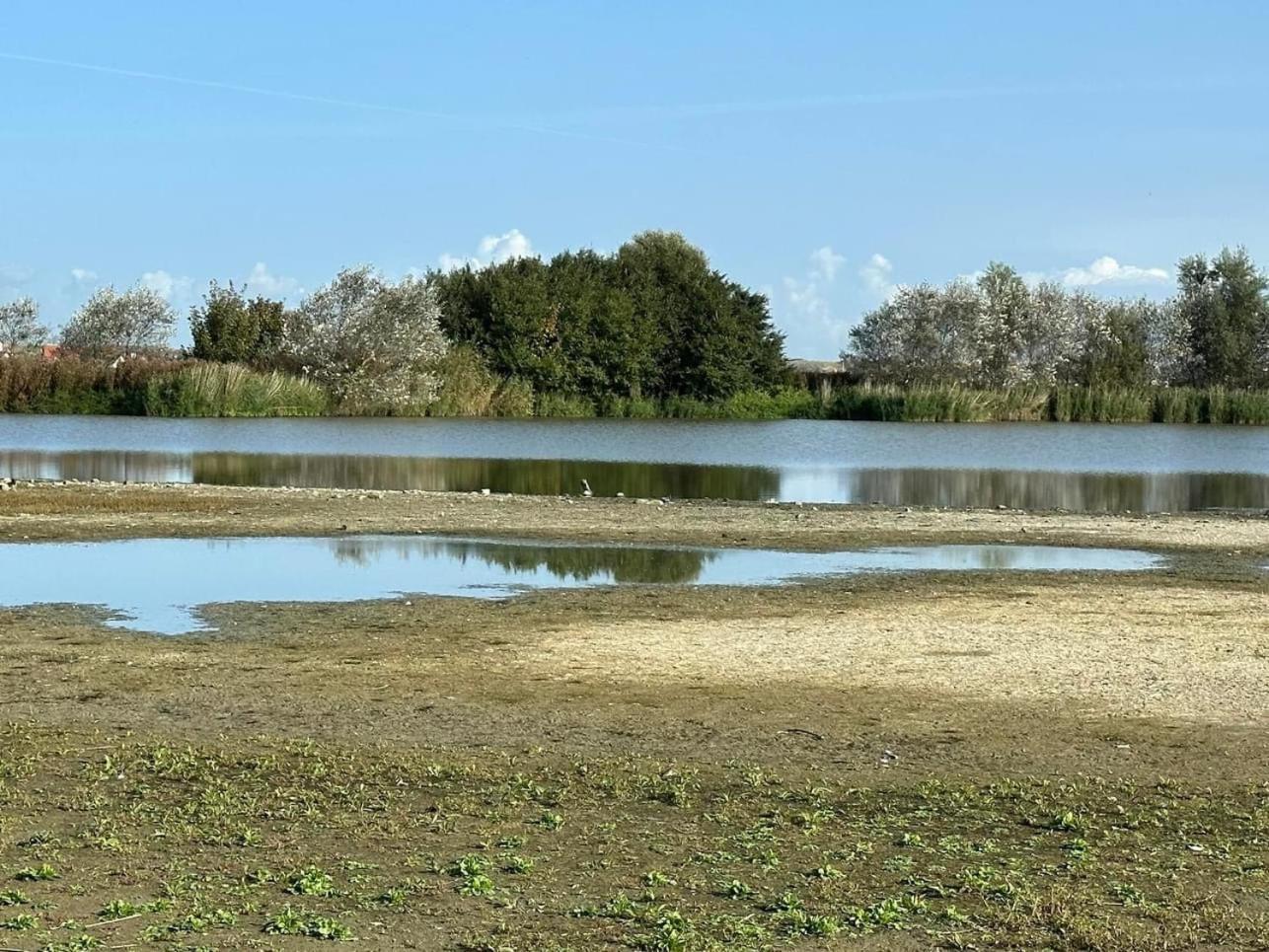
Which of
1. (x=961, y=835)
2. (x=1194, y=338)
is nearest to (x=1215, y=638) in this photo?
(x=961, y=835)

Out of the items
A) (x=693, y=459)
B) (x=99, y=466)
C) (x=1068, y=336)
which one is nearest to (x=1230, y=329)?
(x=1068, y=336)

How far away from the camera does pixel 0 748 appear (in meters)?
9.70

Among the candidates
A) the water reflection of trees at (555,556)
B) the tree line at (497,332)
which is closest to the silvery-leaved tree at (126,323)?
the tree line at (497,332)

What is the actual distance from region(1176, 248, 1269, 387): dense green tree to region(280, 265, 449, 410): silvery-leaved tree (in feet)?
145

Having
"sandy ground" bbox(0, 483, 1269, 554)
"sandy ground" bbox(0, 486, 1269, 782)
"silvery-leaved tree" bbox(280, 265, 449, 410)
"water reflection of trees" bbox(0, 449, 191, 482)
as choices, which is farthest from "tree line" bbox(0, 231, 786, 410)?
"sandy ground" bbox(0, 486, 1269, 782)

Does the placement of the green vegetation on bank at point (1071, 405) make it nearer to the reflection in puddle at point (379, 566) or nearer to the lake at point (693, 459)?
the lake at point (693, 459)

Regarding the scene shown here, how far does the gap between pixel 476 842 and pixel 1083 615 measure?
9959 millimetres

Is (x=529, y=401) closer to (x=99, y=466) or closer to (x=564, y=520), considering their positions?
(x=99, y=466)

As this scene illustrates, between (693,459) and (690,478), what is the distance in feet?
29.0

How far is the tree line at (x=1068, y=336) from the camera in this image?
86062 millimetres

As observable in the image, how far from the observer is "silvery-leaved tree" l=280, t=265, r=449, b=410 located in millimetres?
73688

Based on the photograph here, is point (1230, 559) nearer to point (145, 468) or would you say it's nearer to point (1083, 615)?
point (1083, 615)

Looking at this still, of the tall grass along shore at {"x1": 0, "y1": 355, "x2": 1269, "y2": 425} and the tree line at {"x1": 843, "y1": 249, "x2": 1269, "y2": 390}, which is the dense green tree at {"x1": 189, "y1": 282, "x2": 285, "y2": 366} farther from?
the tree line at {"x1": 843, "y1": 249, "x2": 1269, "y2": 390}

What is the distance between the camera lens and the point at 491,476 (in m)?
40.0
